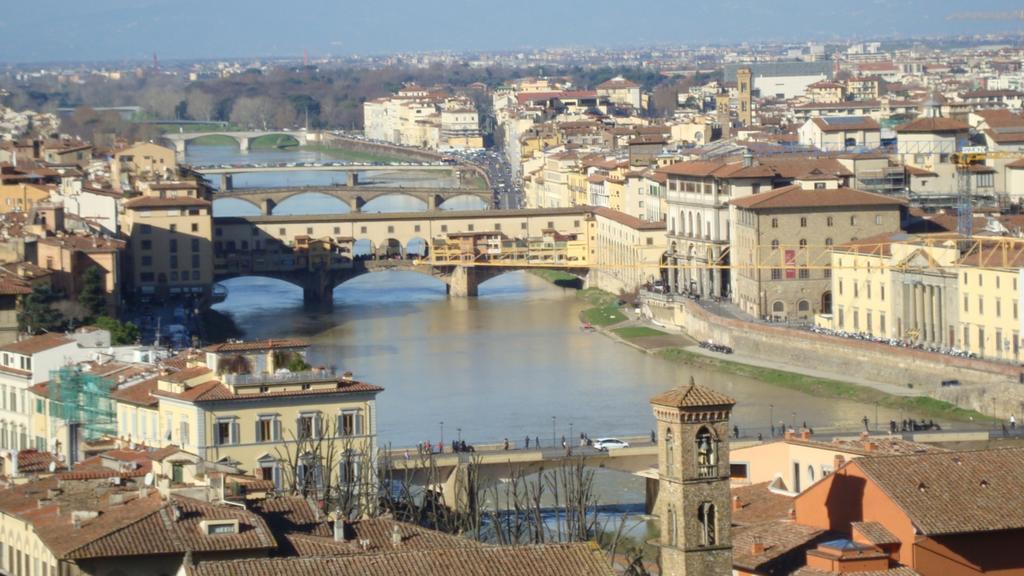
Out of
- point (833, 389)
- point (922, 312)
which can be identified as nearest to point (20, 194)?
point (922, 312)

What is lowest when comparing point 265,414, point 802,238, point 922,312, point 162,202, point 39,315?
point 922,312

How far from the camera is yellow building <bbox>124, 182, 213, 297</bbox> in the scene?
3844 cm

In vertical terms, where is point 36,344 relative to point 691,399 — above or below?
below

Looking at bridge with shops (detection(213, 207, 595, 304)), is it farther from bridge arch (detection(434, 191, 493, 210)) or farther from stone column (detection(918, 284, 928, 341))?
stone column (detection(918, 284, 928, 341))

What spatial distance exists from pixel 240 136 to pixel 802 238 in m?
56.8

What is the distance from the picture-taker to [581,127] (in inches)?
2466

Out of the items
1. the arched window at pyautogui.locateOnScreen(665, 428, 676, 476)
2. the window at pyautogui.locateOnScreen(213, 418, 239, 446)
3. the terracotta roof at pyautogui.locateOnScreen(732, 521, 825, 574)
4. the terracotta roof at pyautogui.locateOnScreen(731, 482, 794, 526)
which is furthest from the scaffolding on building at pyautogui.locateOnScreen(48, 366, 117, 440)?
the arched window at pyautogui.locateOnScreen(665, 428, 676, 476)

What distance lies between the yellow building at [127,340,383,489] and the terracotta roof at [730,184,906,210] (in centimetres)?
1716

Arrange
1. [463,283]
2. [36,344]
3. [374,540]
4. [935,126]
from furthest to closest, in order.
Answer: [935,126], [463,283], [36,344], [374,540]

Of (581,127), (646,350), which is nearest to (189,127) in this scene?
(581,127)

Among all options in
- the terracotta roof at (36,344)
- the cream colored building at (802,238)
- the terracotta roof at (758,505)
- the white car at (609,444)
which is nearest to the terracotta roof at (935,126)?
the cream colored building at (802,238)

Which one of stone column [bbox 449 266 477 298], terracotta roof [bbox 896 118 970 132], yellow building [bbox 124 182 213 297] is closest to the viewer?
yellow building [bbox 124 182 213 297]

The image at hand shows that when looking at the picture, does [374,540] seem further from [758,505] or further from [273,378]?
[273,378]

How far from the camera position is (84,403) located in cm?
1897
